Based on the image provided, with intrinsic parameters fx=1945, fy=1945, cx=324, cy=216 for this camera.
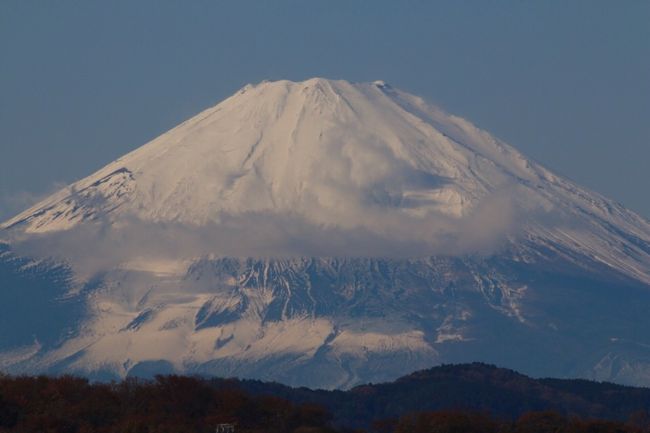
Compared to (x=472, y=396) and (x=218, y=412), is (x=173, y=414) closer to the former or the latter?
(x=218, y=412)

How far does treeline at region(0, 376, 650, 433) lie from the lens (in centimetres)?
6338

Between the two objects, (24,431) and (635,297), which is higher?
(635,297)

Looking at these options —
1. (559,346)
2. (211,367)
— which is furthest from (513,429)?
(559,346)

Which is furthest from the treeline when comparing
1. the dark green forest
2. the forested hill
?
the forested hill

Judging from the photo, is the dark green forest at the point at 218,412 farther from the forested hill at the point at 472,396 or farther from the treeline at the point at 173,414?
the forested hill at the point at 472,396

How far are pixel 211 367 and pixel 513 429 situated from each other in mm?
102885

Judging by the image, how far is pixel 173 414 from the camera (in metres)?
70.4

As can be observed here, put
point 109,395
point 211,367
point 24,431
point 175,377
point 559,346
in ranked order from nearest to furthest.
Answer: point 24,431
point 109,395
point 175,377
point 211,367
point 559,346

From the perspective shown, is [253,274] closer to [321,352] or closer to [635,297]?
[321,352]

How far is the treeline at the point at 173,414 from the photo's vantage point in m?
63.4

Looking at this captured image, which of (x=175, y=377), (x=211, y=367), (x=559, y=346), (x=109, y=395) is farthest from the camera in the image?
(x=559, y=346)

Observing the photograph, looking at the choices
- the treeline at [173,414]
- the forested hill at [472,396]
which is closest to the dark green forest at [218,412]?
the treeline at [173,414]

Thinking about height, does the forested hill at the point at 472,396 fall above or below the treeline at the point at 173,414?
above

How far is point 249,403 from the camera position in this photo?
2955 inches
